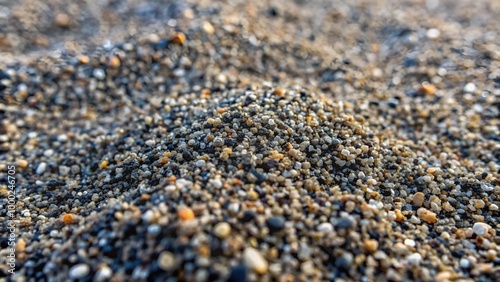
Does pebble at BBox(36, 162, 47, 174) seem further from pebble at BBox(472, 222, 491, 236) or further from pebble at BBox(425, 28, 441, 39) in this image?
pebble at BBox(425, 28, 441, 39)

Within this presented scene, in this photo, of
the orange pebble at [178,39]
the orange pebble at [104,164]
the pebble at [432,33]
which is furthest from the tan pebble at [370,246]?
the pebble at [432,33]

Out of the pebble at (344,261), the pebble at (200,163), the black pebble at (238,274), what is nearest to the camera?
the black pebble at (238,274)

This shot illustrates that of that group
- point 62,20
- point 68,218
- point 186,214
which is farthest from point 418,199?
point 62,20

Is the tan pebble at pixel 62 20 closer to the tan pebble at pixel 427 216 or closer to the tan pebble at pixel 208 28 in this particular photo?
the tan pebble at pixel 208 28

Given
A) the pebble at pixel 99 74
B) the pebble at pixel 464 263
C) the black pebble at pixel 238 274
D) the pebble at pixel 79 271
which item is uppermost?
the pebble at pixel 464 263

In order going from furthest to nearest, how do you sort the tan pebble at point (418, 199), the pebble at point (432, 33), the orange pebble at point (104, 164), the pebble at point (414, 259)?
the pebble at point (432, 33)
the orange pebble at point (104, 164)
the tan pebble at point (418, 199)
the pebble at point (414, 259)

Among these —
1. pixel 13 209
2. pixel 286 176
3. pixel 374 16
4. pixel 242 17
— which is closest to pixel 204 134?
pixel 286 176

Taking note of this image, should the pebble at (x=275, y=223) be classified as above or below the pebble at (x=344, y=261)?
above

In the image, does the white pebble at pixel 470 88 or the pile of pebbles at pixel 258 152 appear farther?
the white pebble at pixel 470 88
